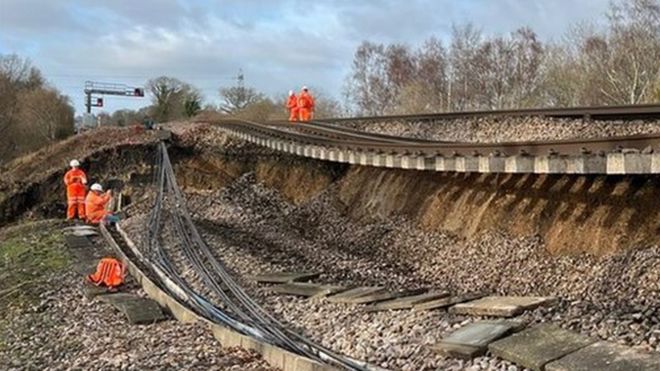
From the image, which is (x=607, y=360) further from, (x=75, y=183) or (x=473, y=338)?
(x=75, y=183)

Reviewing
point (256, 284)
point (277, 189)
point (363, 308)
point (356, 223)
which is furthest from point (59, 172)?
point (363, 308)

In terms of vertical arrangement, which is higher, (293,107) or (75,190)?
(293,107)

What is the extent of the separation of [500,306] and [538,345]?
1426 mm

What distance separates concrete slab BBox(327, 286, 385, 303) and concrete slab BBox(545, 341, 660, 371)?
3.98 meters

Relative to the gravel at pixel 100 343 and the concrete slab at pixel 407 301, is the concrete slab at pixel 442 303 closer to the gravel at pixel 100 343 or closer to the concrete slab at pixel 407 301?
the concrete slab at pixel 407 301

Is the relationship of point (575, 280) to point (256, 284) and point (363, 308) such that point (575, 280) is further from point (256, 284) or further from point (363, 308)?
point (256, 284)

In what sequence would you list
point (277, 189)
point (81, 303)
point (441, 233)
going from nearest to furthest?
point (81, 303) < point (441, 233) < point (277, 189)

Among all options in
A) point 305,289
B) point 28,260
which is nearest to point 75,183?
point 28,260

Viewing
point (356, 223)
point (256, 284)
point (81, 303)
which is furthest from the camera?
point (356, 223)

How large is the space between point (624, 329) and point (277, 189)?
16413mm

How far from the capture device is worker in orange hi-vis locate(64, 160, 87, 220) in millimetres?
18516

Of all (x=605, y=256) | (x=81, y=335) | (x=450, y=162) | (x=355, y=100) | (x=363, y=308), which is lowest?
(x=81, y=335)

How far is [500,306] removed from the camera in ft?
25.3

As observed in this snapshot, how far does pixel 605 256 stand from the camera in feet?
31.1
